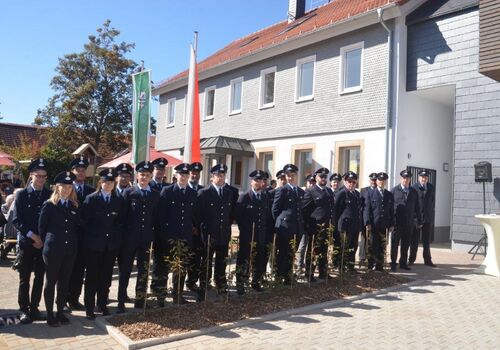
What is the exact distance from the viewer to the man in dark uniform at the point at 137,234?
18.6 ft

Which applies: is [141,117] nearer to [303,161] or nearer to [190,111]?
[190,111]

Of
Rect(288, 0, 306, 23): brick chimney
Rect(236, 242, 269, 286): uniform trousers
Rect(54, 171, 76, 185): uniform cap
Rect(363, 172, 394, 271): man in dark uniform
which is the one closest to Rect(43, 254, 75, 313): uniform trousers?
Rect(54, 171, 76, 185): uniform cap

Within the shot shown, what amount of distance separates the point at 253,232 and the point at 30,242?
3044 mm

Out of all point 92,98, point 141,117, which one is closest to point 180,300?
point 141,117

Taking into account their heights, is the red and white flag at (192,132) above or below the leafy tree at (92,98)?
below

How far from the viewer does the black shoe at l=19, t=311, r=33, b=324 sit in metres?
5.19

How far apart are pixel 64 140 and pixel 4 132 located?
13.1m

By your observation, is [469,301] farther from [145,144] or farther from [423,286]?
[145,144]

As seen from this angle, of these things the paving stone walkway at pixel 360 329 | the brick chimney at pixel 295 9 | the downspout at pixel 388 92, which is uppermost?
the brick chimney at pixel 295 9

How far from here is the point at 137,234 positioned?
5711mm

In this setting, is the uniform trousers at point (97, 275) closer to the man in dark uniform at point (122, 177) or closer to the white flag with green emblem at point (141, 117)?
the man in dark uniform at point (122, 177)

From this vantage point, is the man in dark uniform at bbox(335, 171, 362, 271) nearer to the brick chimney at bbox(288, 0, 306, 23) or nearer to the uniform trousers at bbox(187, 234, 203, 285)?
the uniform trousers at bbox(187, 234, 203, 285)

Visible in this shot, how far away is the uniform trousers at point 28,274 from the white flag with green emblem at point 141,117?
5.80 meters

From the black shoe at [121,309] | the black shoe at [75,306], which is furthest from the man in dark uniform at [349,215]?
the black shoe at [75,306]
